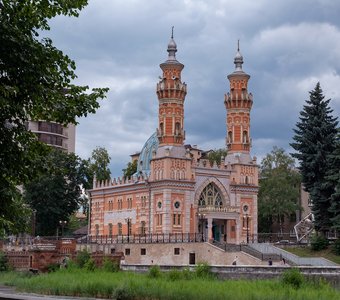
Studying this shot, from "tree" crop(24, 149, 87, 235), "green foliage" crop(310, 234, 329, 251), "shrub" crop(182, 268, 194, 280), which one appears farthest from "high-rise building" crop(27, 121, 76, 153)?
"shrub" crop(182, 268, 194, 280)

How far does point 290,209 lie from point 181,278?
35563 mm

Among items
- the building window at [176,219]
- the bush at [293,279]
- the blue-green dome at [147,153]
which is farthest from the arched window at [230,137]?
the bush at [293,279]

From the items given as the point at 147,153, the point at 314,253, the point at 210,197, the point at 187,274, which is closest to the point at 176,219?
the point at 210,197

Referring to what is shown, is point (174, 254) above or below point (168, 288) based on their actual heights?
above

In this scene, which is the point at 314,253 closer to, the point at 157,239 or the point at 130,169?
the point at 157,239

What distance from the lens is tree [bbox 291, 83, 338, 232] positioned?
49.0 meters

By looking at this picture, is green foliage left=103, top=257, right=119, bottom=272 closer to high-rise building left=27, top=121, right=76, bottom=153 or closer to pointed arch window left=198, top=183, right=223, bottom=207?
pointed arch window left=198, top=183, right=223, bottom=207

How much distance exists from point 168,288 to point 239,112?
3754 cm

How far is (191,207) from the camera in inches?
2443

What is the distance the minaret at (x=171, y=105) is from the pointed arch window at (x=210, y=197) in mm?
5379

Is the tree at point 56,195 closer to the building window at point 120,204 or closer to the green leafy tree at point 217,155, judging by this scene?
the building window at point 120,204

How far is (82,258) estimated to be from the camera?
174ft

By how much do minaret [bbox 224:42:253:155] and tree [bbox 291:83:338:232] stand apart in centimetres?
1477

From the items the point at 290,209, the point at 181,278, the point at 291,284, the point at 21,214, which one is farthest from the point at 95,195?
the point at 21,214
